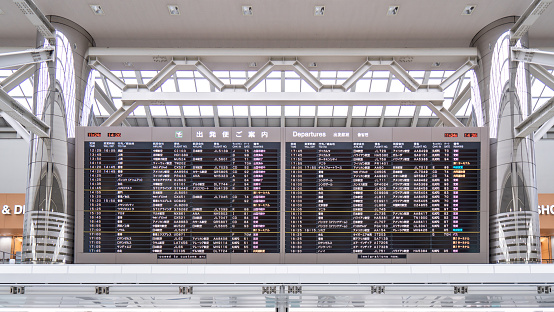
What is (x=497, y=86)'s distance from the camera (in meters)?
11.9

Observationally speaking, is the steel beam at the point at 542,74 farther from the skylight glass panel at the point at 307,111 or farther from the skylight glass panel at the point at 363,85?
the skylight glass panel at the point at 307,111

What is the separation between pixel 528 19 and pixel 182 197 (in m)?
A: 7.42

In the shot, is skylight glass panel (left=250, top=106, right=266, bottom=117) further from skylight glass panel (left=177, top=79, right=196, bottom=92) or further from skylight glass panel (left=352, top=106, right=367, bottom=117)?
skylight glass panel (left=352, top=106, right=367, bottom=117)

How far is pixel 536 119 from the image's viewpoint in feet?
33.9

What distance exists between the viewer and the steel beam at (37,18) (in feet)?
33.2

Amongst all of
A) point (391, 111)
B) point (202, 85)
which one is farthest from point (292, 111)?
point (391, 111)

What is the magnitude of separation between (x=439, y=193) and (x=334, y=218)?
6.73 ft

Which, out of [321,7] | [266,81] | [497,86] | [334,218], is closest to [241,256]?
[334,218]

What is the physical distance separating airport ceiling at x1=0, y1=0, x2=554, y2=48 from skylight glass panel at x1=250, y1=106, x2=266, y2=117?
1334cm

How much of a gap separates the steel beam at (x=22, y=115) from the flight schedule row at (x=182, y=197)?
1047mm

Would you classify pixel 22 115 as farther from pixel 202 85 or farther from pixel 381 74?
pixel 381 74

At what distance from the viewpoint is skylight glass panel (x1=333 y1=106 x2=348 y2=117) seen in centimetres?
2664

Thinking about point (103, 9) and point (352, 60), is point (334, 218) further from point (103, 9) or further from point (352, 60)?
point (103, 9)

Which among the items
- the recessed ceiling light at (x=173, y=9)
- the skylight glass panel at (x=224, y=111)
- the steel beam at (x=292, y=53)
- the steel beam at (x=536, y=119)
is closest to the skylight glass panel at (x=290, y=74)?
the skylight glass panel at (x=224, y=111)
